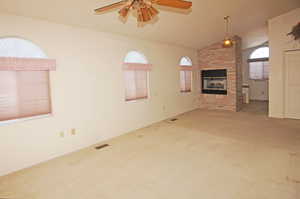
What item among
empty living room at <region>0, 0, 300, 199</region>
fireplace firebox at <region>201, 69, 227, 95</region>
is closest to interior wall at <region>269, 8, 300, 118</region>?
empty living room at <region>0, 0, 300, 199</region>

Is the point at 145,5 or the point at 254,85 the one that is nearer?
the point at 145,5

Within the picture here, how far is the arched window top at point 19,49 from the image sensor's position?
2.75 meters

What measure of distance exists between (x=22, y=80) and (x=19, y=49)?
0.48 metres

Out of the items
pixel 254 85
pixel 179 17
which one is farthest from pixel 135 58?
pixel 254 85

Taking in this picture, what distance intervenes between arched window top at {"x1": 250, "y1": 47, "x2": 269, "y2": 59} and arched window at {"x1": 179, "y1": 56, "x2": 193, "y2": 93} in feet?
13.5

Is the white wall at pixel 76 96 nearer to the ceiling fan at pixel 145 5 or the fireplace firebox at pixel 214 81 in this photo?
the ceiling fan at pixel 145 5

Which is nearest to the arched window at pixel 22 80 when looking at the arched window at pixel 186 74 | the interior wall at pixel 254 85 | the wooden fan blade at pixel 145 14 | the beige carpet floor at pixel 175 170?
the beige carpet floor at pixel 175 170

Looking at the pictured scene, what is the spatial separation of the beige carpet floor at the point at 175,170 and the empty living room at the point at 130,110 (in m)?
0.02

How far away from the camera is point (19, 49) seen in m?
2.92

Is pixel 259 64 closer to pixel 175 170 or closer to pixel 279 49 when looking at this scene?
pixel 279 49

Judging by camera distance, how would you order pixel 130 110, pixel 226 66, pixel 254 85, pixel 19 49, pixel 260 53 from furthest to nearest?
pixel 254 85
pixel 260 53
pixel 226 66
pixel 130 110
pixel 19 49

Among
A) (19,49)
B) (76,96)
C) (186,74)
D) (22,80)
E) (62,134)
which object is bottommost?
(62,134)

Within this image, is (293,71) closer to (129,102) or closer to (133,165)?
(129,102)

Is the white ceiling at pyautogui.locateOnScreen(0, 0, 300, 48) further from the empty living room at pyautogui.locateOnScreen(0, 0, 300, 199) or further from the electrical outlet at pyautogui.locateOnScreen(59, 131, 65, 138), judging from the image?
the electrical outlet at pyautogui.locateOnScreen(59, 131, 65, 138)
